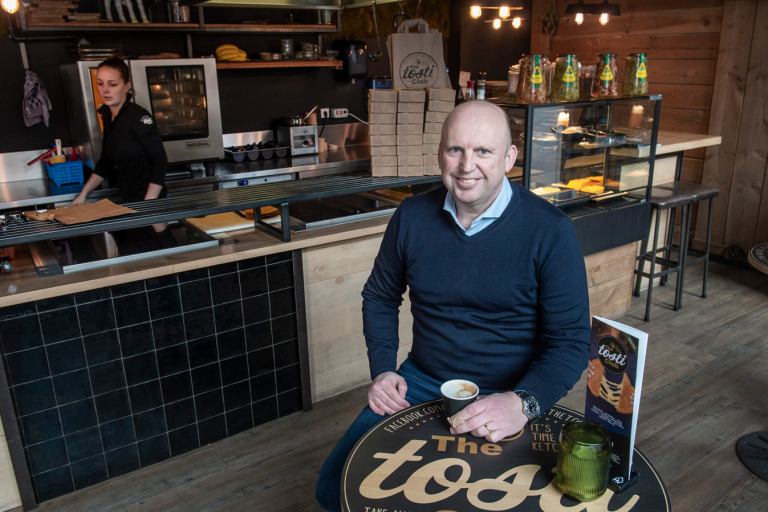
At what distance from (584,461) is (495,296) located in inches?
22.8

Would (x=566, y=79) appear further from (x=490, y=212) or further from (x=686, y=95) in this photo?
(x=686, y=95)

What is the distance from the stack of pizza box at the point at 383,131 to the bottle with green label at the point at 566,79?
36.4 inches

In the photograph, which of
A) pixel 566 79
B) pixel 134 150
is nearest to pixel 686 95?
pixel 566 79

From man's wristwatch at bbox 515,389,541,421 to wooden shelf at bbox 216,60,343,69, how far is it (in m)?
3.97

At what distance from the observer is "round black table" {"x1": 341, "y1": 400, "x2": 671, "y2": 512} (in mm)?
1152

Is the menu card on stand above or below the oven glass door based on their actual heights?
below

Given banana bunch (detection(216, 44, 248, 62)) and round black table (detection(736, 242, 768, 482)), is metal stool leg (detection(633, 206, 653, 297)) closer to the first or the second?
round black table (detection(736, 242, 768, 482))

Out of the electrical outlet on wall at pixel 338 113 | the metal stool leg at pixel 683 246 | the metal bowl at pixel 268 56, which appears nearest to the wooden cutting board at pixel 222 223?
the metal bowl at pixel 268 56

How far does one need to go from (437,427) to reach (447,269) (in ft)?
1.52

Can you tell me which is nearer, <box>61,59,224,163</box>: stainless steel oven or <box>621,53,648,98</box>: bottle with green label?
<box>621,53,648,98</box>: bottle with green label

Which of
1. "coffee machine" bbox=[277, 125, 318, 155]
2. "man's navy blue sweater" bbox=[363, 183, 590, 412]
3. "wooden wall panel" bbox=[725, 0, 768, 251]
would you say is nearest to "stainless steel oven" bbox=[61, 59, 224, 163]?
"coffee machine" bbox=[277, 125, 318, 155]

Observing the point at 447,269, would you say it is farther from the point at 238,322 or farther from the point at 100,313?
the point at 100,313

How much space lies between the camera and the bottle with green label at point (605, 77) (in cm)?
327

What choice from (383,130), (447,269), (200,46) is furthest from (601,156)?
(200,46)
